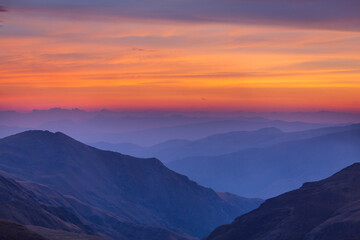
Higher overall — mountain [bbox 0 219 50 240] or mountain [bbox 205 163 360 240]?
mountain [bbox 205 163 360 240]

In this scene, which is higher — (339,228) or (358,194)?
(358,194)

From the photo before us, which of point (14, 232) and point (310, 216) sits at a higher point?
point (310, 216)

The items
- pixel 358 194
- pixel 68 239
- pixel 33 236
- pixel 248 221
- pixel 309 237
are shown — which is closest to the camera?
pixel 33 236

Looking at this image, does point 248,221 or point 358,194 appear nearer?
point 358,194

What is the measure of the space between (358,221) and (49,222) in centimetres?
8341

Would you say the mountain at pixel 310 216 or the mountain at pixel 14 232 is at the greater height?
the mountain at pixel 310 216

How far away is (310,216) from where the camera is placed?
5581 inches

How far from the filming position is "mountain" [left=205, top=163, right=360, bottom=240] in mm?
122875

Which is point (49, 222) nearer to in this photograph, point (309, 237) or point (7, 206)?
point (7, 206)

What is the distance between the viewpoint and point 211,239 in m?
159

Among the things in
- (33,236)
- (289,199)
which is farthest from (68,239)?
(289,199)

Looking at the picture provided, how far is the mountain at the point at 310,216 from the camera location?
403 feet

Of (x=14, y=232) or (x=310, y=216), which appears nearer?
(x=14, y=232)

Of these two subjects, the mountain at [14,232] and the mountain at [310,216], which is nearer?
the mountain at [14,232]
